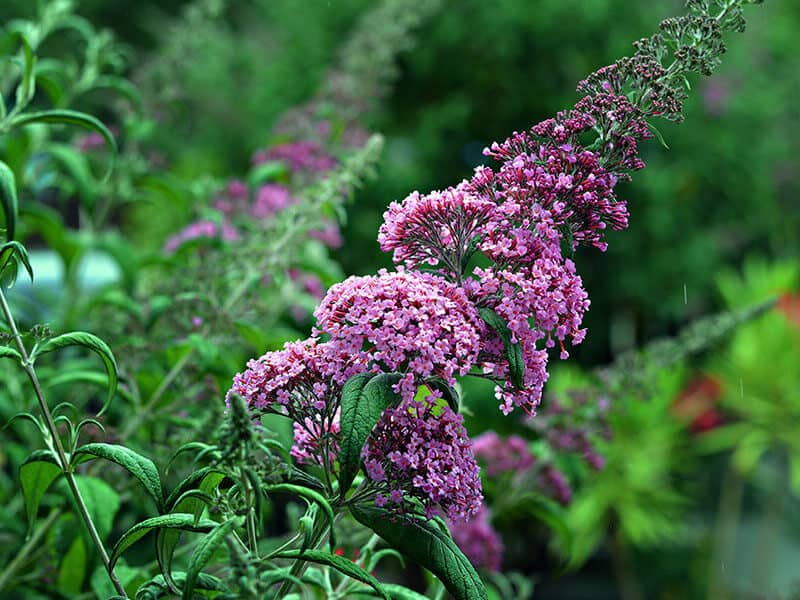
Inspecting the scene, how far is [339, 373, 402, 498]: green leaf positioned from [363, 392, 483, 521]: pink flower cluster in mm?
39

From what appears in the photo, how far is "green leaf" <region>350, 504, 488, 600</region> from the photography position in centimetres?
71

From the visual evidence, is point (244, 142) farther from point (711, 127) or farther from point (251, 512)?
point (251, 512)

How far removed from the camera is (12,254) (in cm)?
74

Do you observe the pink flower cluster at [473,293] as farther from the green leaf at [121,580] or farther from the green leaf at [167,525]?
the green leaf at [121,580]

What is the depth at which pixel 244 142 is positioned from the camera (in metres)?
4.95

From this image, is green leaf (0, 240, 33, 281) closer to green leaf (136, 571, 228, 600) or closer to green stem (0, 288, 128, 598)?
green stem (0, 288, 128, 598)

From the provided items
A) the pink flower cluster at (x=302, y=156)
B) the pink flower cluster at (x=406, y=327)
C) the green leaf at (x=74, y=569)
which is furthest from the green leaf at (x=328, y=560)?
the pink flower cluster at (x=302, y=156)

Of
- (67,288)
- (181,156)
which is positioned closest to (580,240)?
(67,288)

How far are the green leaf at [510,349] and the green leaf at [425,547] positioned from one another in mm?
144

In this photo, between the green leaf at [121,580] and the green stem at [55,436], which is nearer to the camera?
the green stem at [55,436]

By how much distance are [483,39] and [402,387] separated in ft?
10.5

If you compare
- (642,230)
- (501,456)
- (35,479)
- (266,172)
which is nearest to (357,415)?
(35,479)

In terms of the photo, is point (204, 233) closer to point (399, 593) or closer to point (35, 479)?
point (35, 479)

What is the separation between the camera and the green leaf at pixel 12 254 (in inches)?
28.2
